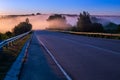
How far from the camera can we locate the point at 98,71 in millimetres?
14602

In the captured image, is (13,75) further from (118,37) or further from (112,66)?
(118,37)

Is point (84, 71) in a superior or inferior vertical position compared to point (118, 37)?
superior

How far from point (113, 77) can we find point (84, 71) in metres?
2.15

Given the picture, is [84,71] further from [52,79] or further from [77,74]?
[52,79]

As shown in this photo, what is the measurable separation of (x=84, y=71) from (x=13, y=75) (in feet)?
9.12

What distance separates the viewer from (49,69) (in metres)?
16.0

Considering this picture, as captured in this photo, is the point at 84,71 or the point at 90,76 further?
the point at 84,71

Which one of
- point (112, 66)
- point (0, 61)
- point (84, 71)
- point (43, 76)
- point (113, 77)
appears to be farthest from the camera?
point (0, 61)

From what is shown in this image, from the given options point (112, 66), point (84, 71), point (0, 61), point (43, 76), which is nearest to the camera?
point (43, 76)

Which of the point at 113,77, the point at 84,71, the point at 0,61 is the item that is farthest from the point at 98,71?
the point at 0,61

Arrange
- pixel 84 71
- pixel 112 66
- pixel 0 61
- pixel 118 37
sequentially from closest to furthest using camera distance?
pixel 84 71 < pixel 112 66 < pixel 0 61 < pixel 118 37

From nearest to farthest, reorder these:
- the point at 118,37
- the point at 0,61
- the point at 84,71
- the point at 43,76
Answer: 1. the point at 43,76
2. the point at 84,71
3. the point at 0,61
4. the point at 118,37

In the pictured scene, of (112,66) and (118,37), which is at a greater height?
(112,66)

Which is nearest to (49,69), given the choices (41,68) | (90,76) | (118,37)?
(41,68)
